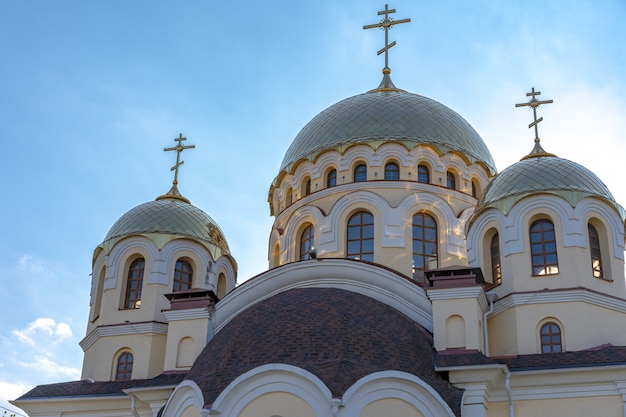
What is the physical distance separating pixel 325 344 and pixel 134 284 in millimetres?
7403

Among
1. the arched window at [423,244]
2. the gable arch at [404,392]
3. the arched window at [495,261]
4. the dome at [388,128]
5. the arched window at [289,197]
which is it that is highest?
the dome at [388,128]

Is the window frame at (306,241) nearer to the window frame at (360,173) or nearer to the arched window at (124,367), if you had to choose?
the window frame at (360,173)

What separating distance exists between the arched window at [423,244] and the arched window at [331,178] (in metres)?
2.21

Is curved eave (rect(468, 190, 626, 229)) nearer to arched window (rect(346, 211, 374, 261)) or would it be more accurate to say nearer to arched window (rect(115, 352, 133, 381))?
arched window (rect(346, 211, 374, 261))

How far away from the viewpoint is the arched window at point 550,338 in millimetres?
15023

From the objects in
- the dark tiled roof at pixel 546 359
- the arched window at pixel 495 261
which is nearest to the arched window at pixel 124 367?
the dark tiled roof at pixel 546 359

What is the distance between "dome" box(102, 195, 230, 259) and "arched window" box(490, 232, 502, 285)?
6.68 m

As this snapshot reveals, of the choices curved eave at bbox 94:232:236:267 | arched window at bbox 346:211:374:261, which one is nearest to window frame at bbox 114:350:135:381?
curved eave at bbox 94:232:236:267

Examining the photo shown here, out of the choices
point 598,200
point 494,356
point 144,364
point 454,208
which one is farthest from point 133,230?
point 598,200

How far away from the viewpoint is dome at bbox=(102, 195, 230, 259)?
62.8 ft

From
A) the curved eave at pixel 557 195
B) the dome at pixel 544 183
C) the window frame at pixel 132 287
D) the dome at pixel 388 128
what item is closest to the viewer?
the curved eave at pixel 557 195

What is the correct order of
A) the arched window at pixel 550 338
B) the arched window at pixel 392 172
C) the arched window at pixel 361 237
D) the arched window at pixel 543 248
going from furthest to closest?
the arched window at pixel 392 172 < the arched window at pixel 361 237 < the arched window at pixel 543 248 < the arched window at pixel 550 338

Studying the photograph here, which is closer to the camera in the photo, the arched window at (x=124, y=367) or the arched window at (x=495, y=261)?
the arched window at (x=495, y=261)

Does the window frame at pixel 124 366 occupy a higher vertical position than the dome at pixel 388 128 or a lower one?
lower
